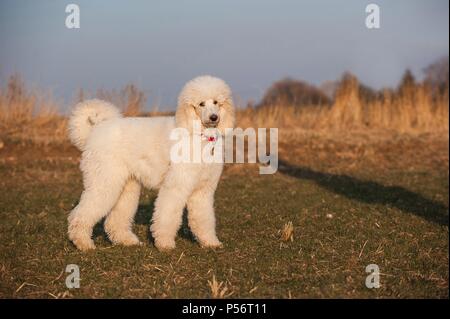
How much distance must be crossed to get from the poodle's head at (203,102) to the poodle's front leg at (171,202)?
1.57 feet

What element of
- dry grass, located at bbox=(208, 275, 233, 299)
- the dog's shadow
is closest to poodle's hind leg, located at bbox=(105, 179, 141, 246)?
the dog's shadow

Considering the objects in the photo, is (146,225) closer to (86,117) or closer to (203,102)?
(86,117)

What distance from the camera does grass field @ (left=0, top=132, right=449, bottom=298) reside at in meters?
5.31

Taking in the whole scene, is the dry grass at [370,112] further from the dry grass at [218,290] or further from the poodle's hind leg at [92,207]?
the dry grass at [218,290]

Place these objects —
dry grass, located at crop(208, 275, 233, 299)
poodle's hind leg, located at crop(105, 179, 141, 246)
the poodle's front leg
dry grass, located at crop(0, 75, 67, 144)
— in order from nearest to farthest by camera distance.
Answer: dry grass, located at crop(208, 275, 233, 299) < the poodle's front leg < poodle's hind leg, located at crop(105, 179, 141, 246) < dry grass, located at crop(0, 75, 67, 144)

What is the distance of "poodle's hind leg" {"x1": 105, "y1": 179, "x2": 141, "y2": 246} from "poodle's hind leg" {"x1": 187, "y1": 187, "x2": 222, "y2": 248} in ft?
2.50

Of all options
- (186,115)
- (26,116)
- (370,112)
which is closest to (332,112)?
(370,112)

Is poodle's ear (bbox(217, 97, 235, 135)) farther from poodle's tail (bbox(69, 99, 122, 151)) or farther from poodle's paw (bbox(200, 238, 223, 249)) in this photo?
poodle's tail (bbox(69, 99, 122, 151))

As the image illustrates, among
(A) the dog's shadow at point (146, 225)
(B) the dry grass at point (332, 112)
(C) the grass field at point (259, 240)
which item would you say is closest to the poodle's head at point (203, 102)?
(C) the grass field at point (259, 240)

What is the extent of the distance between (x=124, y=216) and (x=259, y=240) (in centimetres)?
160

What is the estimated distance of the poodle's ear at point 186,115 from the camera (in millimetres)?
6457

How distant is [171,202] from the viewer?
6.47m
